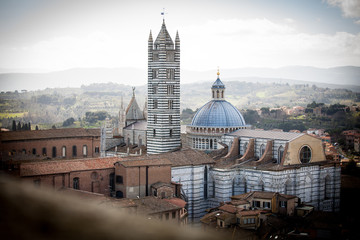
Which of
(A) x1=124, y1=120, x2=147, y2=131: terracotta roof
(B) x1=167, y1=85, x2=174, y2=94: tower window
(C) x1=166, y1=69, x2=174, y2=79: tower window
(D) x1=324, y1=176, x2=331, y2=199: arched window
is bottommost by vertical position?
(D) x1=324, y1=176, x2=331, y2=199: arched window

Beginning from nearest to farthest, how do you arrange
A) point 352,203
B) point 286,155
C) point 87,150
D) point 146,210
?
point 146,210
point 286,155
point 352,203
point 87,150

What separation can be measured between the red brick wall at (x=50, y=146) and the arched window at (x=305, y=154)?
75.0 ft

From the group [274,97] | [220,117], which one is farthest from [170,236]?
[274,97]

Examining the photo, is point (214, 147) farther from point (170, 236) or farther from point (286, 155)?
point (170, 236)

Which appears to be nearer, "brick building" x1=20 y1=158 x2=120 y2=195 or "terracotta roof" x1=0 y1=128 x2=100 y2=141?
"brick building" x1=20 y1=158 x2=120 y2=195

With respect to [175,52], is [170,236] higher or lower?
lower

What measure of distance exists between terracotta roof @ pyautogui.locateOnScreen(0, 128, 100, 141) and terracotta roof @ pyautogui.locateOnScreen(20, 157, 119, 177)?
45.1 ft

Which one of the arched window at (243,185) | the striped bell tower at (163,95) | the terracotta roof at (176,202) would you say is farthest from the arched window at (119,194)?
the striped bell tower at (163,95)

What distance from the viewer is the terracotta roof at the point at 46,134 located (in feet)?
143

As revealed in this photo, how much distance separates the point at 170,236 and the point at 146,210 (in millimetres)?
24208

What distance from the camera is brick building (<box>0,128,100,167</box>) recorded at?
42750 mm

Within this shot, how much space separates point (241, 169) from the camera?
33.4 metres

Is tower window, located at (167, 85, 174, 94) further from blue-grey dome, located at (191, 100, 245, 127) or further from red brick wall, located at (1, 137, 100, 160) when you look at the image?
red brick wall, located at (1, 137, 100, 160)

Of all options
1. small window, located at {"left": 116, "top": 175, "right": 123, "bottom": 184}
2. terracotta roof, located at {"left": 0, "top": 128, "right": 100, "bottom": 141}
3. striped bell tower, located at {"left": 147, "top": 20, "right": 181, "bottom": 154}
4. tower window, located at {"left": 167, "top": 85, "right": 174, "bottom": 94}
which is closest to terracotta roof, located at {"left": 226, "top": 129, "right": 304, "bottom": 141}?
striped bell tower, located at {"left": 147, "top": 20, "right": 181, "bottom": 154}
